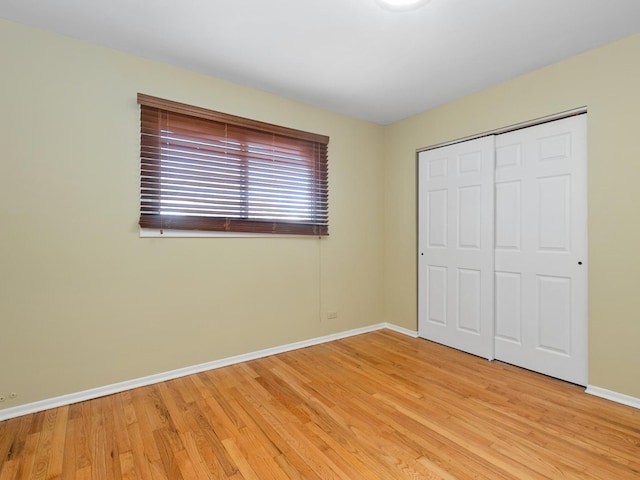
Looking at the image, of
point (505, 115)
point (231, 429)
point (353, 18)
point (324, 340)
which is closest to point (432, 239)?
point (505, 115)

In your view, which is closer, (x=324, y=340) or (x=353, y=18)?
(x=353, y=18)

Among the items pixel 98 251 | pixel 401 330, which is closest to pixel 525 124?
pixel 401 330

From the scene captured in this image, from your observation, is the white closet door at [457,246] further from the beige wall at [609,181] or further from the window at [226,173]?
the window at [226,173]

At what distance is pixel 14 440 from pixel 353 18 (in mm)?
3243

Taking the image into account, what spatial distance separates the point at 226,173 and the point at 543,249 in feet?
9.20

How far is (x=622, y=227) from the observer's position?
2260 mm

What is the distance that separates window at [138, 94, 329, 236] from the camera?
2553mm

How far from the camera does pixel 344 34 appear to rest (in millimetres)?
2225

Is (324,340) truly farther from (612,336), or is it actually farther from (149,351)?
(612,336)

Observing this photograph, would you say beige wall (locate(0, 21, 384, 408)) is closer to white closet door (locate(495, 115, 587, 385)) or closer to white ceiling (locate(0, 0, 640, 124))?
white ceiling (locate(0, 0, 640, 124))

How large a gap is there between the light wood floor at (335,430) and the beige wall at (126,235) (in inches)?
12.9

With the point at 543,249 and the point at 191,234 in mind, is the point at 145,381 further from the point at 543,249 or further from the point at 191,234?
the point at 543,249

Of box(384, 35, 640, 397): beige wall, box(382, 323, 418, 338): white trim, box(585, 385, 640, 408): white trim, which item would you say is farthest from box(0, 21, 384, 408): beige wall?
box(585, 385, 640, 408): white trim

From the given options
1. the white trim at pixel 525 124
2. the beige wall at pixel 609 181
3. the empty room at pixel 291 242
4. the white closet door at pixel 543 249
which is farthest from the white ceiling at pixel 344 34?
the white closet door at pixel 543 249
